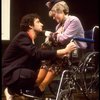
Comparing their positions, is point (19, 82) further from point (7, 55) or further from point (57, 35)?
point (57, 35)

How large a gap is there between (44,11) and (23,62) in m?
2.11

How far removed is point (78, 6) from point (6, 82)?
2467 mm

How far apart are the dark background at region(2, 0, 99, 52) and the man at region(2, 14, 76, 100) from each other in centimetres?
153

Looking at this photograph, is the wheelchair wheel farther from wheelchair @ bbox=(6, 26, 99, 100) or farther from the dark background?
the dark background

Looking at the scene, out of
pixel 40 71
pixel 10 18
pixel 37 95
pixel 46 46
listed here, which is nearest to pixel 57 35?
pixel 46 46

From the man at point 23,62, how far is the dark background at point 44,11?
1529 mm

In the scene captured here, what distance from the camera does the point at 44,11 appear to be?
5.18 meters

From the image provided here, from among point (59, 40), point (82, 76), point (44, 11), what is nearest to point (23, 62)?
point (59, 40)

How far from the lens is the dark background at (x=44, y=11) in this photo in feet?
16.6

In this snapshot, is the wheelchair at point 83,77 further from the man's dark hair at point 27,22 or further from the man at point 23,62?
the man's dark hair at point 27,22

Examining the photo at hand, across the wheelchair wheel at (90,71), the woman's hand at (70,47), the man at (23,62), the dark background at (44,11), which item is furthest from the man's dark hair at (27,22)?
the dark background at (44,11)

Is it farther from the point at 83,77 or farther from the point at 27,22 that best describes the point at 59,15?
the point at 83,77

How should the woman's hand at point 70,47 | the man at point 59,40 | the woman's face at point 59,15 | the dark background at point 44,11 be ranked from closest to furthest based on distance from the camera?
1. the woman's hand at point 70,47
2. the man at point 59,40
3. the woman's face at point 59,15
4. the dark background at point 44,11

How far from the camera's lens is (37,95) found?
3240mm
